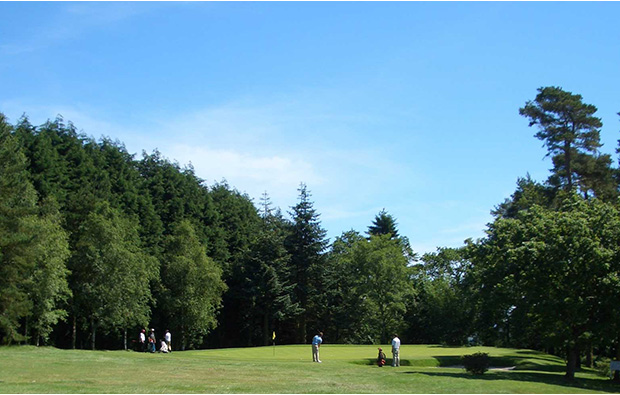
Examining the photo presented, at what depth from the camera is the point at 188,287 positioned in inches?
2948

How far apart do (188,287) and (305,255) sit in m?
17.7

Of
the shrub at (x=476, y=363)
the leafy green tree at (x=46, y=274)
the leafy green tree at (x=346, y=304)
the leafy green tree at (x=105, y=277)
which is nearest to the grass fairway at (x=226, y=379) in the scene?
the shrub at (x=476, y=363)

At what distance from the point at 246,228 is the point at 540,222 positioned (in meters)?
69.0

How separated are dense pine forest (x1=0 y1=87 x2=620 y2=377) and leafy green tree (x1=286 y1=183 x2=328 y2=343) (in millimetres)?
213

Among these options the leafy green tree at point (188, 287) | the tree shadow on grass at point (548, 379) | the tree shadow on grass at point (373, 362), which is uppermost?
the leafy green tree at point (188, 287)

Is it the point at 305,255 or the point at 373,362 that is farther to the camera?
the point at 305,255

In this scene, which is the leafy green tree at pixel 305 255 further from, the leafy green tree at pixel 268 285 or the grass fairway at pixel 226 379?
the grass fairway at pixel 226 379

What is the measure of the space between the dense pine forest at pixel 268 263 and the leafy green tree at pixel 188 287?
0.23m

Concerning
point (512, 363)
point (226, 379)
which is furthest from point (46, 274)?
point (512, 363)

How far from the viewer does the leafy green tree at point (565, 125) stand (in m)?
57.8

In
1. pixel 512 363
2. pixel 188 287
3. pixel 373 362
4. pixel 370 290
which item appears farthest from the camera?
pixel 370 290

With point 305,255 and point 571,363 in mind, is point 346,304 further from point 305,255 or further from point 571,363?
point 571,363

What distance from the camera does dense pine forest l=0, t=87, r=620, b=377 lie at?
34.5 metres

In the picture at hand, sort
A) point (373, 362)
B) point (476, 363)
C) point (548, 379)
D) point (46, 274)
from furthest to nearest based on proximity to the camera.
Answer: point (46, 274) → point (373, 362) → point (548, 379) → point (476, 363)
